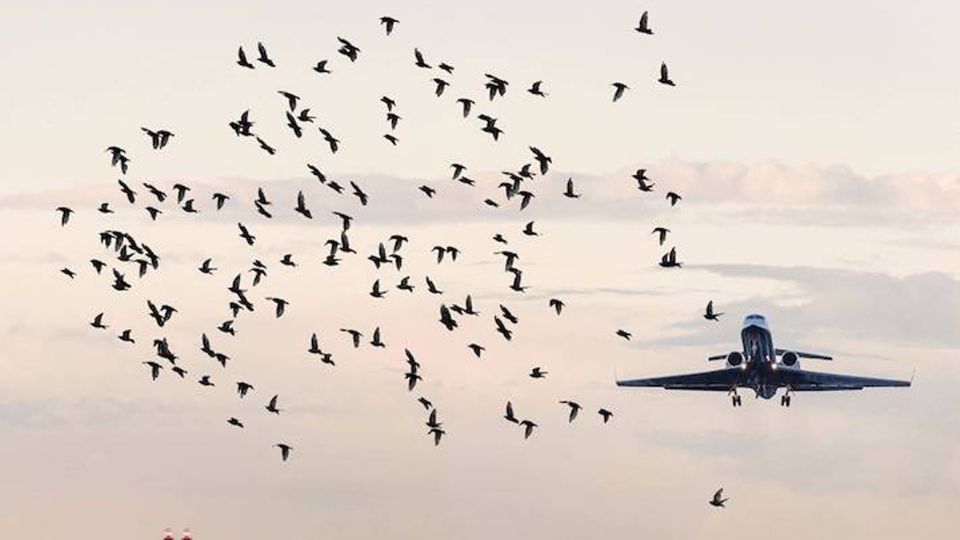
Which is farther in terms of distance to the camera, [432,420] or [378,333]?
[432,420]

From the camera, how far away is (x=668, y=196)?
499ft

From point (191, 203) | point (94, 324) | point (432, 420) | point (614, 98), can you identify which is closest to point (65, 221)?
point (191, 203)

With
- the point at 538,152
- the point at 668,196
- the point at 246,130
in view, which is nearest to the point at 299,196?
the point at 246,130

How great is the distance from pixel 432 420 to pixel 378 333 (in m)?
12.8

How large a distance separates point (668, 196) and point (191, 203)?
123 ft

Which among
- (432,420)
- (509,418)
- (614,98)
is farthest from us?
(432,420)

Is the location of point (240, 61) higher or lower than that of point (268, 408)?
higher

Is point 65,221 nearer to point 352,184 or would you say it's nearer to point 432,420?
point 352,184

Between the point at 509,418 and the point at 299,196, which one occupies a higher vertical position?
the point at 299,196

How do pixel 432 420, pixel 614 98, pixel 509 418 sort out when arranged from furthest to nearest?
pixel 432 420 → pixel 509 418 → pixel 614 98

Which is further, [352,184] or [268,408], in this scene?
[268,408]

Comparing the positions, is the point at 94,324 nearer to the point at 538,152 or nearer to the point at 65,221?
the point at 65,221

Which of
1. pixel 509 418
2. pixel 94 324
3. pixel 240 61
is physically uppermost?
pixel 240 61

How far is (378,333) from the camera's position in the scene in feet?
475
